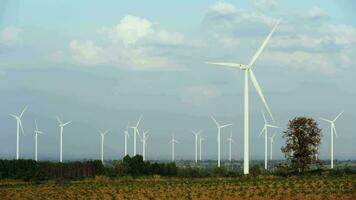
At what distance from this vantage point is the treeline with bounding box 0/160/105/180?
110 meters

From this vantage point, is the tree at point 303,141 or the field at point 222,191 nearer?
the field at point 222,191

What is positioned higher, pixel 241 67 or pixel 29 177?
pixel 241 67

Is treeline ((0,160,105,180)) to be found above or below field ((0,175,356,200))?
above

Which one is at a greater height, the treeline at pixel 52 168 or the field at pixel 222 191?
the treeline at pixel 52 168

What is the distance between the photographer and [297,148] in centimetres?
9019

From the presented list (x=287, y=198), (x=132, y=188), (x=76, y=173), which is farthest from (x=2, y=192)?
(x=76, y=173)

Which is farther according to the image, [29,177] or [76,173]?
[76,173]

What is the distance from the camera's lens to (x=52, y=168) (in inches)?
4542

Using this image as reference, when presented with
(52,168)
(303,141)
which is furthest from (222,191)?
(52,168)

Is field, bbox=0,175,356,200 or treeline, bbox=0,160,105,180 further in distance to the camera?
treeline, bbox=0,160,105,180

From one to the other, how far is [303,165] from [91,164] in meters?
36.8

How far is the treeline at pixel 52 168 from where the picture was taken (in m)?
110

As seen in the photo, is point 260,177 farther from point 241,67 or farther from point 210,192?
point 210,192

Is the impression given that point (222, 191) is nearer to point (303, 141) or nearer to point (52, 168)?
point (303, 141)
